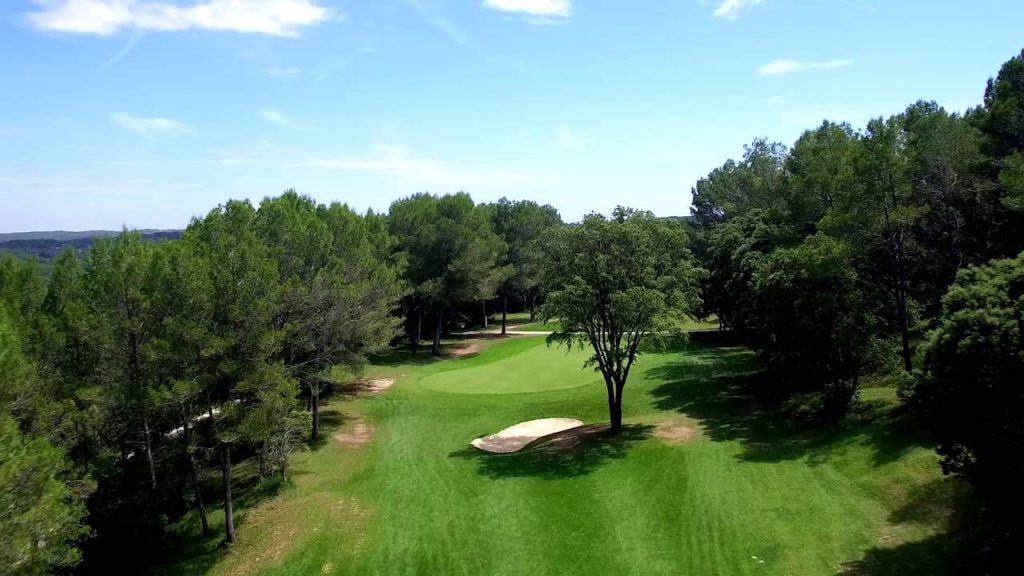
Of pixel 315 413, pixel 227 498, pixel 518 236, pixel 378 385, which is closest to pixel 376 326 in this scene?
pixel 315 413

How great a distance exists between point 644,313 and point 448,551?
12434 millimetres

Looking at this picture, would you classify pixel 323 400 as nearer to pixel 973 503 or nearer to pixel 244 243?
pixel 244 243

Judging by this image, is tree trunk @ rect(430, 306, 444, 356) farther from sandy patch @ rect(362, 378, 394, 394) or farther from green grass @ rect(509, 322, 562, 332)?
green grass @ rect(509, 322, 562, 332)

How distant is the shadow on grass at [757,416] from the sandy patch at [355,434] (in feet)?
51.4

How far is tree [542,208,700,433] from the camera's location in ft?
89.2

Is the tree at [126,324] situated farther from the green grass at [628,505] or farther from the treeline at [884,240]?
the treeline at [884,240]

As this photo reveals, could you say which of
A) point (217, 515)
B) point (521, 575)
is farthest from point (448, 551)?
point (217, 515)

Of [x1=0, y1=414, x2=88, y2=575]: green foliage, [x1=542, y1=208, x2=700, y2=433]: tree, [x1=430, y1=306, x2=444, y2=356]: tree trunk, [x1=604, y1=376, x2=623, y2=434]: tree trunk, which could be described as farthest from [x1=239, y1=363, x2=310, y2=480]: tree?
[x1=430, y1=306, x2=444, y2=356]: tree trunk

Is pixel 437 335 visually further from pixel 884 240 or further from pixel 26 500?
pixel 26 500

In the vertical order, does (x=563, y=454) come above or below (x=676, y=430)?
below

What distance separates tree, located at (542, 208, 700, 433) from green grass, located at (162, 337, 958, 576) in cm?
486

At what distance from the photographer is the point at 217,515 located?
25344 millimetres

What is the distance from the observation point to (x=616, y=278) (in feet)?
90.0

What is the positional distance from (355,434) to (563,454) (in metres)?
12.5
